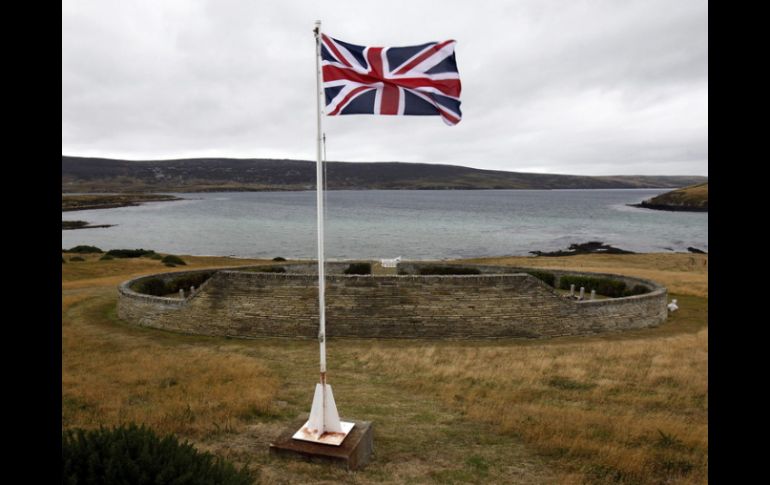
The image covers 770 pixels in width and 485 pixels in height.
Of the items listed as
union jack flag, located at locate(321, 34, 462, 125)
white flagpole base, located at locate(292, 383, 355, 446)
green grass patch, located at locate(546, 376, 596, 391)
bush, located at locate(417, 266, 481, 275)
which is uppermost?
union jack flag, located at locate(321, 34, 462, 125)

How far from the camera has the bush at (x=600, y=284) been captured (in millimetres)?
24031

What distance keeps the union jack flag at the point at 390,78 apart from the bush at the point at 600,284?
19433 mm

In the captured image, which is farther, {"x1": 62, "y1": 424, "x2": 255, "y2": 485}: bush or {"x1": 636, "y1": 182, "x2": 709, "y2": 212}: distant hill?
{"x1": 636, "y1": 182, "x2": 709, "y2": 212}: distant hill

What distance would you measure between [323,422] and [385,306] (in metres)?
9.90

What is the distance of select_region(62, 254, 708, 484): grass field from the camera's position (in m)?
7.86

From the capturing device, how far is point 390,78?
26.0 feet

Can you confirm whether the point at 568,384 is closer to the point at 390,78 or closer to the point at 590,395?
the point at 590,395

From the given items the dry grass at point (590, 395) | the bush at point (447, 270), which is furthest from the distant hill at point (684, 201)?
the dry grass at point (590, 395)

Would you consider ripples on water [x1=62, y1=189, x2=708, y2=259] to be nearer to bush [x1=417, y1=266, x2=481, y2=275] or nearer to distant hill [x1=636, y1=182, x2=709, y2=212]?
distant hill [x1=636, y1=182, x2=709, y2=212]

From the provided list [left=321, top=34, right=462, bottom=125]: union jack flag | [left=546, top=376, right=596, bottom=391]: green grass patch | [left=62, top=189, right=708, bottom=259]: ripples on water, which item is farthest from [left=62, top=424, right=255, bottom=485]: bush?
[left=62, top=189, right=708, bottom=259]: ripples on water

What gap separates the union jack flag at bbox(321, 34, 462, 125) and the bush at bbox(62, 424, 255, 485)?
5.22m

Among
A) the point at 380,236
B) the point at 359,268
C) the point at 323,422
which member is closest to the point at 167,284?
the point at 359,268

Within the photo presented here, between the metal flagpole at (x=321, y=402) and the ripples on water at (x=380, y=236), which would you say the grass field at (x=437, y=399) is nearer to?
the metal flagpole at (x=321, y=402)

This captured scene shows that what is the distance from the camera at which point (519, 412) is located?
10188 millimetres
